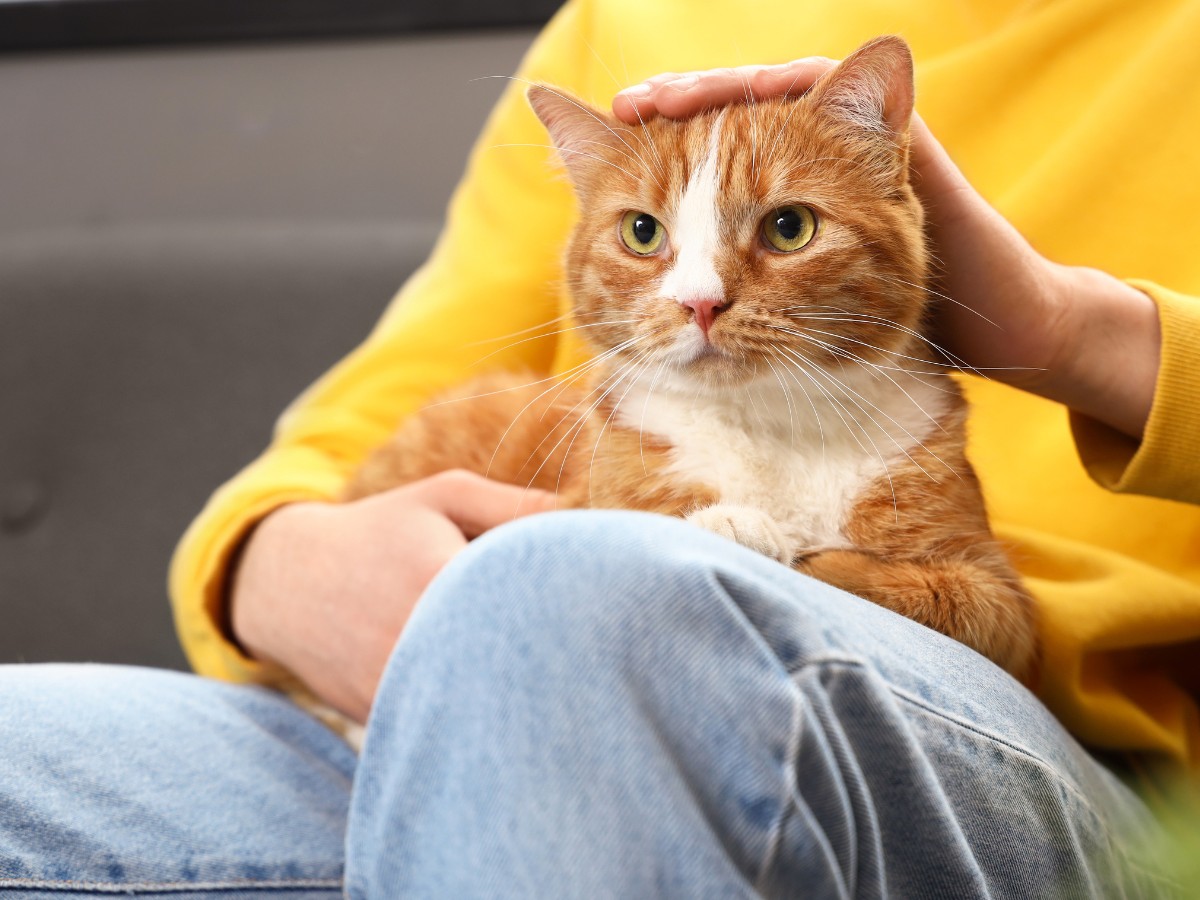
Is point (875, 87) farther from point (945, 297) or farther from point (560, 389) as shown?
point (560, 389)

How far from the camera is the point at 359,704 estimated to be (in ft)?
3.64

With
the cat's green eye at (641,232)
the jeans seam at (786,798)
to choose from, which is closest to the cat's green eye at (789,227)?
the cat's green eye at (641,232)

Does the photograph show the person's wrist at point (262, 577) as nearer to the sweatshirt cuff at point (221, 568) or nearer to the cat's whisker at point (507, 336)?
the sweatshirt cuff at point (221, 568)

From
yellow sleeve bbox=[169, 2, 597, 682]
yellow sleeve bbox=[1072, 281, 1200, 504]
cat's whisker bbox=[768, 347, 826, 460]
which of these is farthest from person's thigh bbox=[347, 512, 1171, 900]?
yellow sleeve bbox=[169, 2, 597, 682]

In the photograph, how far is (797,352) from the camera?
83 centimetres

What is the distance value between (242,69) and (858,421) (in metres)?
1.77

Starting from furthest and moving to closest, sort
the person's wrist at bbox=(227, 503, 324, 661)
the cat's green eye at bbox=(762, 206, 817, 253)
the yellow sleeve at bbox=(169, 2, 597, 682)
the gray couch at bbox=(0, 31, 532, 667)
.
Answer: the gray couch at bbox=(0, 31, 532, 667), the yellow sleeve at bbox=(169, 2, 597, 682), the person's wrist at bbox=(227, 503, 324, 661), the cat's green eye at bbox=(762, 206, 817, 253)

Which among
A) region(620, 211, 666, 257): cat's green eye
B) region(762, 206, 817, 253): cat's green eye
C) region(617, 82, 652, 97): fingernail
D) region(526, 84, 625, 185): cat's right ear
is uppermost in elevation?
region(617, 82, 652, 97): fingernail

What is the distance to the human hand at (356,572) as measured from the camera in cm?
105

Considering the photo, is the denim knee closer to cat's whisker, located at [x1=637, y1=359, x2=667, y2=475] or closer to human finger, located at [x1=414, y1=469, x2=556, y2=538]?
cat's whisker, located at [x1=637, y1=359, x2=667, y2=475]

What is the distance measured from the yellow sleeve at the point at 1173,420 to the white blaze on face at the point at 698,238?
17.4 inches

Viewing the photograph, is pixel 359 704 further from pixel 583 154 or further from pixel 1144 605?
pixel 1144 605

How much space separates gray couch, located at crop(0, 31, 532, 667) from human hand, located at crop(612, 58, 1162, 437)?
3.83 ft

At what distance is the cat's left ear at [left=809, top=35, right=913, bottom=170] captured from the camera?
81 cm
